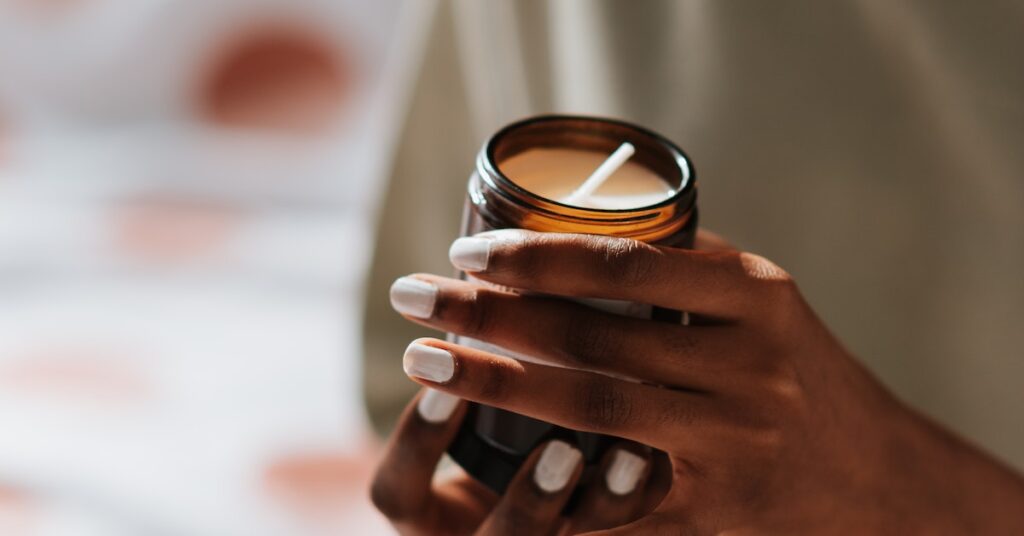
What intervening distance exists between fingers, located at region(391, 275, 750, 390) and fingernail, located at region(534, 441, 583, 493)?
0.19ft

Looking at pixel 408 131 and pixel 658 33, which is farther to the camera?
pixel 408 131

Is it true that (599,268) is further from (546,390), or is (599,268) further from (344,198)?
(344,198)

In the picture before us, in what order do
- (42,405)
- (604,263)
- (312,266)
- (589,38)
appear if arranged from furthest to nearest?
(312,266)
(42,405)
(589,38)
(604,263)

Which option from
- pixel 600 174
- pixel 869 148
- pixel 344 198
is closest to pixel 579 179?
pixel 600 174

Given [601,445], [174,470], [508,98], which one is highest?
[508,98]

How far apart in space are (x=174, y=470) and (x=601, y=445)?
15.5 inches

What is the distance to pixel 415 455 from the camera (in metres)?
0.42

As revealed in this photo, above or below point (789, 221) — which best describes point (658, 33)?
above

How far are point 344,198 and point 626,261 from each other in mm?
710

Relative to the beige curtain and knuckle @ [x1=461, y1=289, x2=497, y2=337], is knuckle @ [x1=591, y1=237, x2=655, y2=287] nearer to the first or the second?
knuckle @ [x1=461, y1=289, x2=497, y2=337]

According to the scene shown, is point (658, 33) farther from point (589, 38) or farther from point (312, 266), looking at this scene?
point (312, 266)

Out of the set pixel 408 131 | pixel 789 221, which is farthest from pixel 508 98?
pixel 789 221

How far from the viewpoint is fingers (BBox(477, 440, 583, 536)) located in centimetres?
38

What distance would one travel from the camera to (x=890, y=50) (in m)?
0.50
